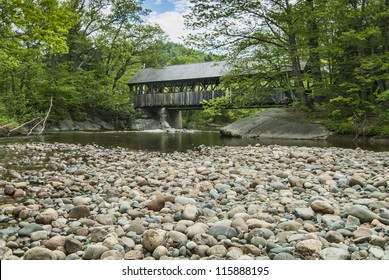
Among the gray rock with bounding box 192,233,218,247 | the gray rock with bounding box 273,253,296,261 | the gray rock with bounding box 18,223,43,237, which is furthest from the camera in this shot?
the gray rock with bounding box 18,223,43,237

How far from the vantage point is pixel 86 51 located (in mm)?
22828

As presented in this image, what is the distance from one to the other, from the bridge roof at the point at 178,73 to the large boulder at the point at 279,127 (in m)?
6.86

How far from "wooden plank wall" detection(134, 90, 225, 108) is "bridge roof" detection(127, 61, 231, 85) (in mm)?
1252

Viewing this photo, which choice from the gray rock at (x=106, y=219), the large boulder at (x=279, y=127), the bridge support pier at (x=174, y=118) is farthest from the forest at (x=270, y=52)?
the bridge support pier at (x=174, y=118)

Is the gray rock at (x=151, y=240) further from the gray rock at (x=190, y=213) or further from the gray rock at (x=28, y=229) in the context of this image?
the gray rock at (x=28, y=229)

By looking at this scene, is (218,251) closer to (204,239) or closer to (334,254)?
(204,239)

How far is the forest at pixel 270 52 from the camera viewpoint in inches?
381

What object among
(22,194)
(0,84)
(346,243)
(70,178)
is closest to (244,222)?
(346,243)

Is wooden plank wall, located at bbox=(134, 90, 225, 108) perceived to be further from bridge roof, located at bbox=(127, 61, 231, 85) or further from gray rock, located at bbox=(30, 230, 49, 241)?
gray rock, located at bbox=(30, 230, 49, 241)

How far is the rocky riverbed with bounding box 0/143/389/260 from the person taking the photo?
6.23ft

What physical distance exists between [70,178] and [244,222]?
2.83 m

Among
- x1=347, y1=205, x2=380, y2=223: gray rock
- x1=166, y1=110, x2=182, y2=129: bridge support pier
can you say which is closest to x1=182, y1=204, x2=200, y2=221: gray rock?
x1=347, y1=205, x2=380, y2=223: gray rock
